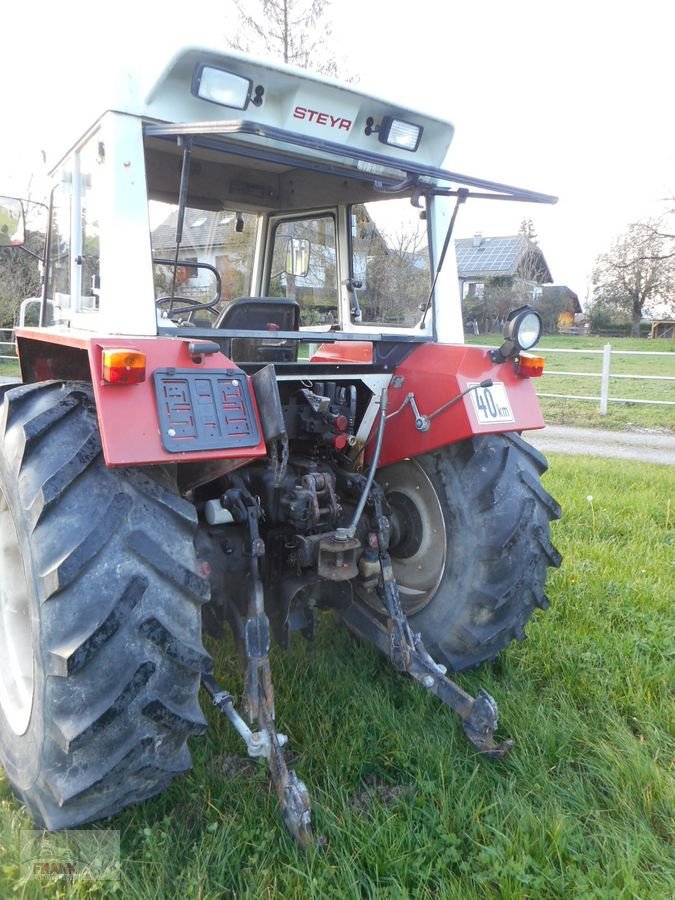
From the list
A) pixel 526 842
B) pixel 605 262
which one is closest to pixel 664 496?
pixel 526 842

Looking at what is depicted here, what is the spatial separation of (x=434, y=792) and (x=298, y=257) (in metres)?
2.61

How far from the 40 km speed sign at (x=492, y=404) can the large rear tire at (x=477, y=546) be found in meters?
0.14

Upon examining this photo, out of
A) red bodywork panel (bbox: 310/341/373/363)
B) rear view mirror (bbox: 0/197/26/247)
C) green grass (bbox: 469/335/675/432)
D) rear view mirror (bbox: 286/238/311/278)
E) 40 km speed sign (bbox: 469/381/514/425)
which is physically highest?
rear view mirror (bbox: 0/197/26/247)

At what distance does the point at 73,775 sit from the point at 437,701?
1.47 m

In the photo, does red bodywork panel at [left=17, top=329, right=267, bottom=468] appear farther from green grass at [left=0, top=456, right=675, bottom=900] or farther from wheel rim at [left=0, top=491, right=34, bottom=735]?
green grass at [left=0, top=456, right=675, bottom=900]

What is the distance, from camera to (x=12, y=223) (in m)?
3.43

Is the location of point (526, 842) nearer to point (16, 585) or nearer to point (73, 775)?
point (73, 775)

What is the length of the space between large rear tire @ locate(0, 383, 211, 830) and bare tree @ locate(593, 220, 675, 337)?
26216mm

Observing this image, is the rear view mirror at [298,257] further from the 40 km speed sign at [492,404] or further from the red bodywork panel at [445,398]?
the 40 km speed sign at [492,404]

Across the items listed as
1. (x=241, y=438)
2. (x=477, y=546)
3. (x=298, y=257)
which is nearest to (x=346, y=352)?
(x=298, y=257)

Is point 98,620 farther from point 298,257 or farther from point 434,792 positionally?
point 298,257

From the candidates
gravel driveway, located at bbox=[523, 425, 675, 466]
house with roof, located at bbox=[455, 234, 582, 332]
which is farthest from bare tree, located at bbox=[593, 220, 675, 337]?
gravel driveway, located at bbox=[523, 425, 675, 466]

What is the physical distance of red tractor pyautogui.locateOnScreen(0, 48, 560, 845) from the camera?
1865 millimetres

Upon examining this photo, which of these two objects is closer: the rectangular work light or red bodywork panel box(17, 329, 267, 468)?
red bodywork panel box(17, 329, 267, 468)
